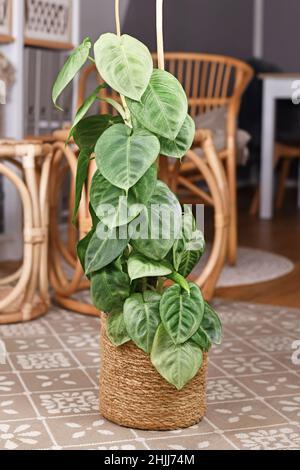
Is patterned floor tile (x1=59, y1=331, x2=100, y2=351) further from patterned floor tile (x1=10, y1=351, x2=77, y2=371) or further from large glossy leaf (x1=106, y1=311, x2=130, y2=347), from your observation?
large glossy leaf (x1=106, y1=311, x2=130, y2=347)

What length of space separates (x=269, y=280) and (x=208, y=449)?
1487 mm

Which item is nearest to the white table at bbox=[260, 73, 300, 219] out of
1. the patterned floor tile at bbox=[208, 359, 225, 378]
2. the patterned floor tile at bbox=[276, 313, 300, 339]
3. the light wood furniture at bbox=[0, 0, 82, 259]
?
the light wood furniture at bbox=[0, 0, 82, 259]

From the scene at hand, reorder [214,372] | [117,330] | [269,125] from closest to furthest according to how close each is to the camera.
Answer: [117,330] → [214,372] → [269,125]

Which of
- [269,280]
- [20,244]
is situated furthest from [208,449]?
[20,244]

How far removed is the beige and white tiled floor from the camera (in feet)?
4.63

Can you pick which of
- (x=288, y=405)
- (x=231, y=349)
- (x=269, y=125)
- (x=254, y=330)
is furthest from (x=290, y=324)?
(x=269, y=125)

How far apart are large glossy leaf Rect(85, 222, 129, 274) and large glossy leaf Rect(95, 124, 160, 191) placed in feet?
0.33

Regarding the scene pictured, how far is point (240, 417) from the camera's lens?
60.4 inches

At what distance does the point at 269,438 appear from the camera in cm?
143

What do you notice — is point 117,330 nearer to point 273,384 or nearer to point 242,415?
point 242,415

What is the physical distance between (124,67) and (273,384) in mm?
758

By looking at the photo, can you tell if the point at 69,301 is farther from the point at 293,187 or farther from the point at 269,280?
the point at 293,187

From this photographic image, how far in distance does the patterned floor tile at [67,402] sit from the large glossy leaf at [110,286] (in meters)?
0.24

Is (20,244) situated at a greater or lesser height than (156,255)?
lesser
